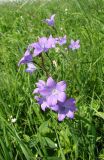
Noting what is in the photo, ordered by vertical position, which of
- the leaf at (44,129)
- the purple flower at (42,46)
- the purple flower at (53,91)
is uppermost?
the purple flower at (42,46)

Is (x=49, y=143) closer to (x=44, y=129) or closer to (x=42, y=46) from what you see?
(x=44, y=129)

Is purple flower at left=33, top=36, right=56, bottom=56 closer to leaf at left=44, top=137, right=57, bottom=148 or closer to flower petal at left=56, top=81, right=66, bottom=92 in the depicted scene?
flower petal at left=56, top=81, right=66, bottom=92

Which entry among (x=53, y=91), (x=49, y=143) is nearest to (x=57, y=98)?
(x=53, y=91)

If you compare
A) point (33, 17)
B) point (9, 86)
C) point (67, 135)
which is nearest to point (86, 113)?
point (67, 135)

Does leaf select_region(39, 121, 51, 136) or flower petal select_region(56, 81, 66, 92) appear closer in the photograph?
flower petal select_region(56, 81, 66, 92)

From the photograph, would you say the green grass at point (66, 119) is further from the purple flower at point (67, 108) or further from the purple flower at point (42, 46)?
the purple flower at point (42, 46)

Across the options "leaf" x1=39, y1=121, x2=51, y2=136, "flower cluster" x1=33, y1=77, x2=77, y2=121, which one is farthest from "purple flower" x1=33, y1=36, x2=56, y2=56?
"leaf" x1=39, y1=121, x2=51, y2=136

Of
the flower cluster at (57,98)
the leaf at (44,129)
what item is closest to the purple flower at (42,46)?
the flower cluster at (57,98)

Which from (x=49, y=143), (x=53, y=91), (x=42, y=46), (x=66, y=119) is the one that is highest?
(x=42, y=46)

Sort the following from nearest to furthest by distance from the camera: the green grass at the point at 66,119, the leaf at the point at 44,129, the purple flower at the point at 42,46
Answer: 1. the purple flower at the point at 42,46
2. the green grass at the point at 66,119
3. the leaf at the point at 44,129
